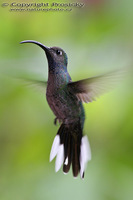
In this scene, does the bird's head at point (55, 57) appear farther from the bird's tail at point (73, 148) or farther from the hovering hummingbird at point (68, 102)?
the bird's tail at point (73, 148)

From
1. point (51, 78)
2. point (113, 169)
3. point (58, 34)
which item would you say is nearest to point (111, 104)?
point (113, 169)

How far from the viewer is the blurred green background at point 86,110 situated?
125 centimetres

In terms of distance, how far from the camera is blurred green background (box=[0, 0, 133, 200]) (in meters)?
1.25

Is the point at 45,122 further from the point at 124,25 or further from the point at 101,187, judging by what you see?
the point at 124,25

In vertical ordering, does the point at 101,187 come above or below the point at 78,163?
below

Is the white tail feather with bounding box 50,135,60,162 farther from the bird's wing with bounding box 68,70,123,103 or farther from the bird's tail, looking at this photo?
the bird's wing with bounding box 68,70,123,103

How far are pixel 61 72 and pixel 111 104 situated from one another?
50 cm

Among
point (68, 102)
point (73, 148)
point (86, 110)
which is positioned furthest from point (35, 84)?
point (86, 110)

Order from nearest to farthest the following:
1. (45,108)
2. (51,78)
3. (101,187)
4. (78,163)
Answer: (51,78) < (78,163) < (101,187) < (45,108)

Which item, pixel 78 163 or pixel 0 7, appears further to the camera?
pixel 0 7

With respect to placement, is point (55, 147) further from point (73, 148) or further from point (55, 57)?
point (55, 57)

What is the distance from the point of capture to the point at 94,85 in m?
0.75

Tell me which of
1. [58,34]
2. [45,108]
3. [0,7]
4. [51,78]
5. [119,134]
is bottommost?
[119,134]

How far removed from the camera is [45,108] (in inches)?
53.2
